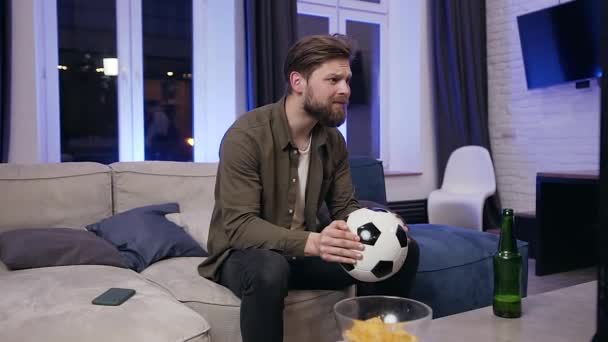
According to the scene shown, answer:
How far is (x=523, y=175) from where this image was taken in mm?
4387

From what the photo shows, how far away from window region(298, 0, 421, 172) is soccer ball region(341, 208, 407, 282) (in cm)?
327

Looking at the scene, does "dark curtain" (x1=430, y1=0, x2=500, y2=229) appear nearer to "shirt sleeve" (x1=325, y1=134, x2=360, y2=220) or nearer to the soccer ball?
"shirt sleeve" (x1=325, y1=134, x2=360, y2=220)

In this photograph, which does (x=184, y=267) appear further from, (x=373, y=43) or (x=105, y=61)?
(x=373, y=43)

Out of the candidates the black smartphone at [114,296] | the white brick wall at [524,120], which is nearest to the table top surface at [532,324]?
the black smartphone at [114,296]

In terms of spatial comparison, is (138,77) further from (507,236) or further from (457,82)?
(507,236)

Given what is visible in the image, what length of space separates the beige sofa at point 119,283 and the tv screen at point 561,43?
2786 mm

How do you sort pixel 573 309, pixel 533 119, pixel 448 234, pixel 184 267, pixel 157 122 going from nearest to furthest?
1. pixel 573 309
2. pixel 184 267
3. pixel 448 234
4. pixel 157 122
5. pixel 533 119

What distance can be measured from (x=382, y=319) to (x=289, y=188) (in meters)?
0.76

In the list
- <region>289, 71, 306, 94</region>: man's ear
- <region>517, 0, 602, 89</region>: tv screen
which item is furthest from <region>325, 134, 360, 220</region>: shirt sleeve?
<region>517, 0, 602, 89</region>: tv screen

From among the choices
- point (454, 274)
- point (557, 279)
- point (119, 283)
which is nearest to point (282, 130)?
point (119, 283)

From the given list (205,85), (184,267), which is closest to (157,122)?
(205,85)

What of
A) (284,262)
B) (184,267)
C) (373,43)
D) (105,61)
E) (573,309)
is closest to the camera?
(573,309)

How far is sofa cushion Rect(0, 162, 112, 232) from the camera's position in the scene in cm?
207

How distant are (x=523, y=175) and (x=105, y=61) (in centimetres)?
329
